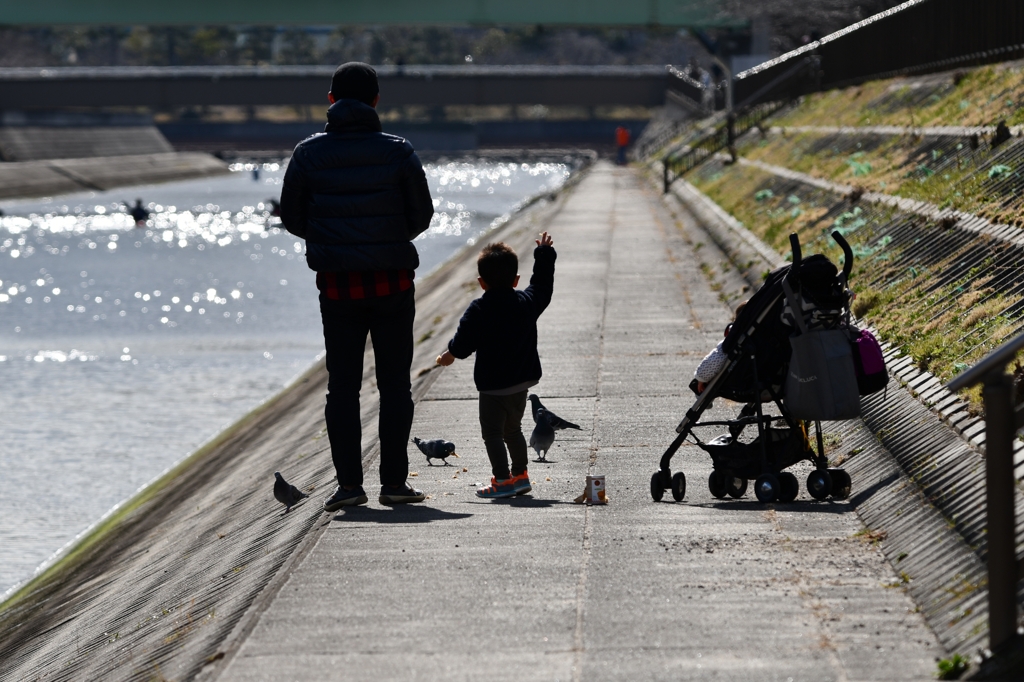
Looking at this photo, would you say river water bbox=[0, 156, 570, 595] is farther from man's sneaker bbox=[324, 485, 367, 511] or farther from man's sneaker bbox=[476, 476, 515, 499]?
man's sneaker bbox=[476, 476, 515, 499]

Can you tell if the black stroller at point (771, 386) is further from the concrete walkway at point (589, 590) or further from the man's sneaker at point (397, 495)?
the man's sneaker at point (397, 495)

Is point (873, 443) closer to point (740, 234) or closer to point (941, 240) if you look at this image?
point (941, 240)

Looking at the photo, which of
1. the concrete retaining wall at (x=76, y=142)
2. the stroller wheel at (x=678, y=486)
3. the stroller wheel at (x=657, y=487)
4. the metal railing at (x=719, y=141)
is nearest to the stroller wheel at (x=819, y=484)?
the stroller wheel at (x=678, y=486)

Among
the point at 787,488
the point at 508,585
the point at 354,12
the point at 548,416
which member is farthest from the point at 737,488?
the point at 354,12

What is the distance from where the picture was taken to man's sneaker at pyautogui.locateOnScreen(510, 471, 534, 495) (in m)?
8.07

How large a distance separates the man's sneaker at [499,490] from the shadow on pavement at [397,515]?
42 cm

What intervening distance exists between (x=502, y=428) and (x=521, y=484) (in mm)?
Result: 366

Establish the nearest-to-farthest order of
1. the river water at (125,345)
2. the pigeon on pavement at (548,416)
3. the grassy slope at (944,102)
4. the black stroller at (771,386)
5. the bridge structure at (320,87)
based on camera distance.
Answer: the black stroller at (771,386), the pigeon on pavement at (548,416), the grassy slope at (944,102), the river water at (125,345), the bridge structure at (320,87)

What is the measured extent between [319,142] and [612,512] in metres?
2.44

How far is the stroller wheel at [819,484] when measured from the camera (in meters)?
7.53

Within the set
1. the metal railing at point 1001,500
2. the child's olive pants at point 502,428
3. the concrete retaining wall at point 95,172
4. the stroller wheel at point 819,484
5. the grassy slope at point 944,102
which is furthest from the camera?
the concrete retaining wall at point 95,172

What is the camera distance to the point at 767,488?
24.9 feet

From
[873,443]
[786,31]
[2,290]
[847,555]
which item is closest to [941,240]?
[873,443]

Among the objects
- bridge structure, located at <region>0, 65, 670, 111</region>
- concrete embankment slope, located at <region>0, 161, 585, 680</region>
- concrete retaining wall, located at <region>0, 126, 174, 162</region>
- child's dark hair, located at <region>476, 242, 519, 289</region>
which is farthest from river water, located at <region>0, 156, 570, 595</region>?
bridge structure, located at <region>0, 65, 670, 111</region>
